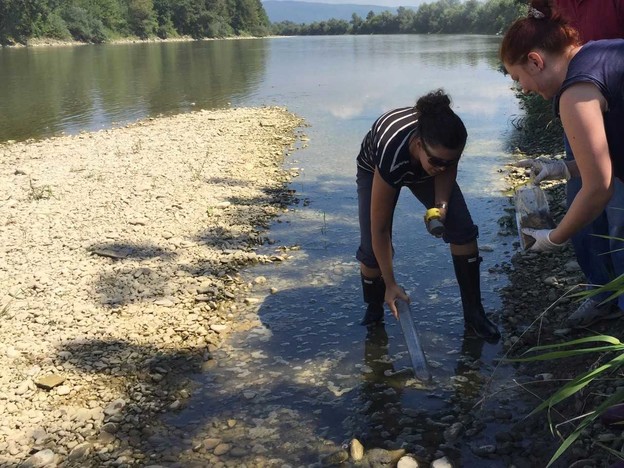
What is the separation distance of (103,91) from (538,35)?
72.7 ft

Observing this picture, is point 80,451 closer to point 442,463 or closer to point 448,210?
point 442,463

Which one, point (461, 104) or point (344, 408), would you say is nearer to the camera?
point (344, 408)

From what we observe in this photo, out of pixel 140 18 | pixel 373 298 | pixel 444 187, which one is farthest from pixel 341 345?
pixel 140 18

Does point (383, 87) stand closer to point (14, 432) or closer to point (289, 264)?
point (289, 264)

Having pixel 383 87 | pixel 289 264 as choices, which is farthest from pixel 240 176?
pixel 383 87

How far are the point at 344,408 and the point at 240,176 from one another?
5.74 m

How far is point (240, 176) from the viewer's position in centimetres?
891

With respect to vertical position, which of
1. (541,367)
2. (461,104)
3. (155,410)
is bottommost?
(155,410)

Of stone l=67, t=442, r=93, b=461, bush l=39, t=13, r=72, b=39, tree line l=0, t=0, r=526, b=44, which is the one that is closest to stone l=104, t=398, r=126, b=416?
stone l=67, t=442, r=93, b=461

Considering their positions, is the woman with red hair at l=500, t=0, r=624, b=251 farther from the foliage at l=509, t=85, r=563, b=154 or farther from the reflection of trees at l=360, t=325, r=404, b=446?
the foliage at l=509, t=85, r=563, b=154

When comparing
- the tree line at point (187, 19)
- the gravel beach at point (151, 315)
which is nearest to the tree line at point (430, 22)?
the tree line at point (187, 19)

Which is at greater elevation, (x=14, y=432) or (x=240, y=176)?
(x=240, y=176)

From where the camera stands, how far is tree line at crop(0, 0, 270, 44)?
60250mm

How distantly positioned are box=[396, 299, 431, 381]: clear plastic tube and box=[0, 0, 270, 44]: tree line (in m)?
64.9
